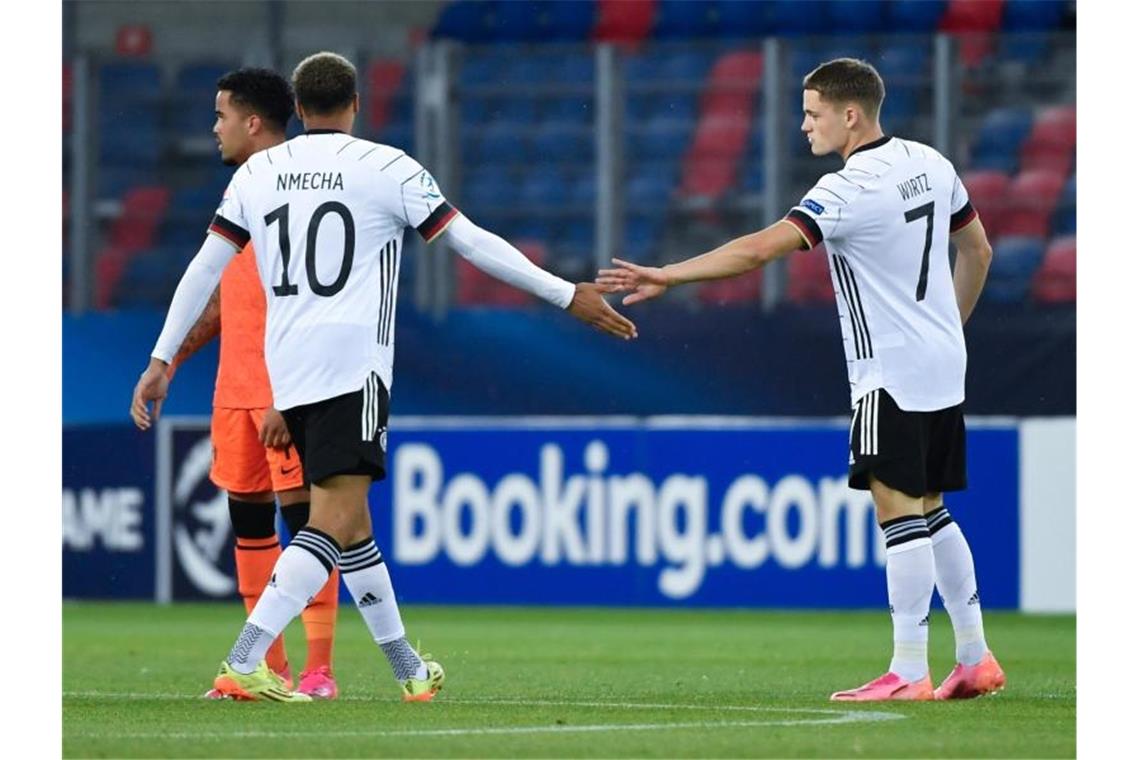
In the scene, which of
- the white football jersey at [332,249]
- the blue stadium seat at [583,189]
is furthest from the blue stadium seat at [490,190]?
the white football jersey at [332,249]

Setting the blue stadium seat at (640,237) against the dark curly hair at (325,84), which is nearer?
the dark curly hair at (325,84)

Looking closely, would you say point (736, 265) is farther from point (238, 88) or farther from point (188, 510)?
point (188, 510)

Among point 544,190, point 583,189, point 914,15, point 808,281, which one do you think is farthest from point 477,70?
point 914,15

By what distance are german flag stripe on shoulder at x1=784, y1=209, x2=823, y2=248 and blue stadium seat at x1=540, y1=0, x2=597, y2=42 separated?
28.6ft

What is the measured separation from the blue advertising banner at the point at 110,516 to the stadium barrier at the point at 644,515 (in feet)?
0.13

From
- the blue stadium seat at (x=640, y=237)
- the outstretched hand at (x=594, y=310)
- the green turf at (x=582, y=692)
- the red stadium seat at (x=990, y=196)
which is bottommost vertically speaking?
the green turf at (x=582, y=692)

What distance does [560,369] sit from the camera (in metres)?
13.5

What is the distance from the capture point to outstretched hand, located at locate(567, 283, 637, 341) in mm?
6457

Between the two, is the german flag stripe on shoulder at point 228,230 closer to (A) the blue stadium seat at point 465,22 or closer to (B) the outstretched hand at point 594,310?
(B) the outstretched hand at point 594,310

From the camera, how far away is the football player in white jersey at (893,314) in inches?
269

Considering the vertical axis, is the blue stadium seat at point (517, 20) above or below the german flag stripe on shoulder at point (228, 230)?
above

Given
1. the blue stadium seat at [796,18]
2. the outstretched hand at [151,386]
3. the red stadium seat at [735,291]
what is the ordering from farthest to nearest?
the blue stadium seat at [796,18]
the red stadium seat at [735,291]
the outstretched hand at [151,386]

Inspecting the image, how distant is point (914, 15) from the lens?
14.6m
